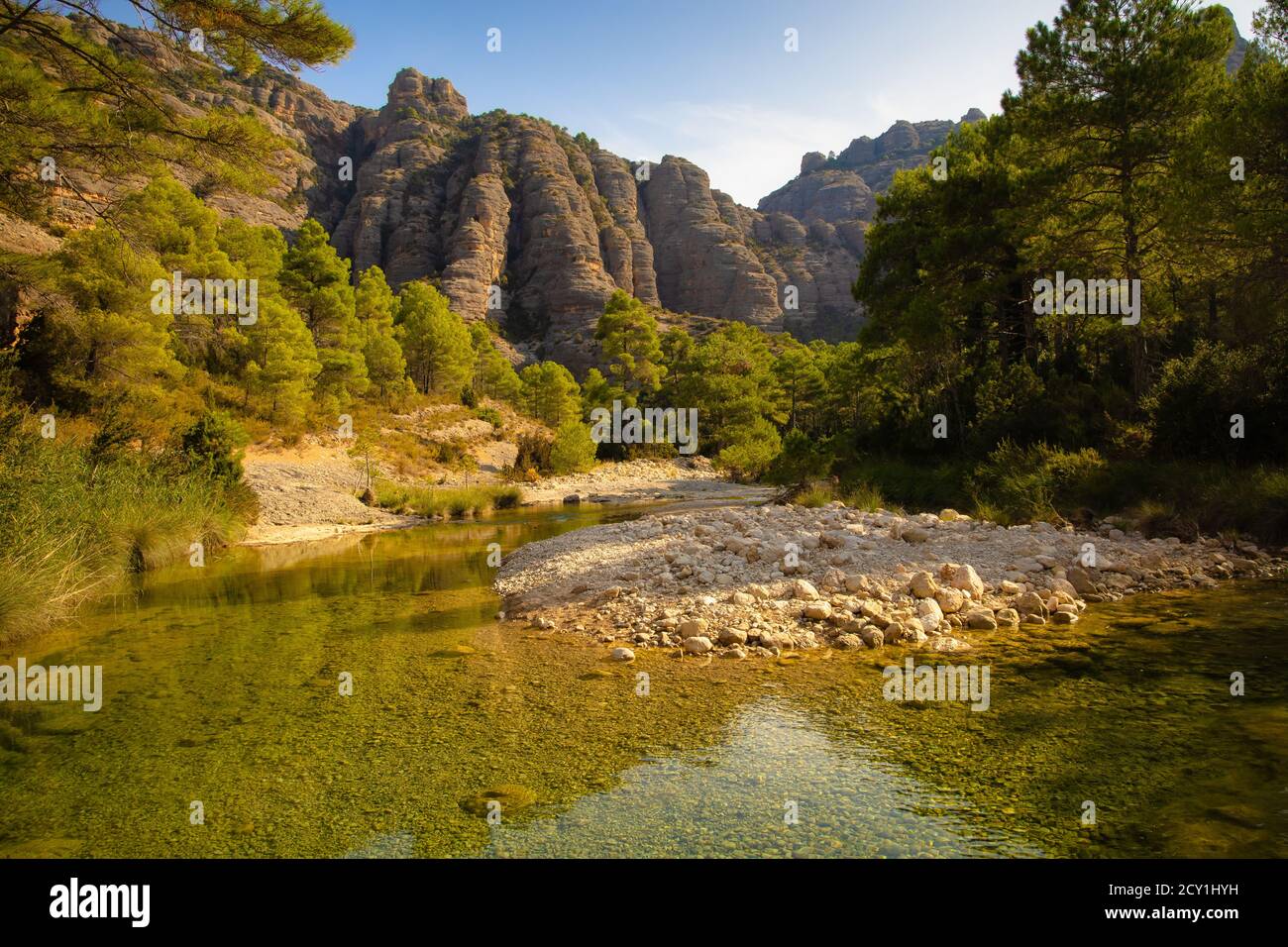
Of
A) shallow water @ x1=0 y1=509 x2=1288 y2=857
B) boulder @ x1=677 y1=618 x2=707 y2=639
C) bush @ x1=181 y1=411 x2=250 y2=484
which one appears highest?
bush @ x1=181 y1=411 x2=250 y2=484

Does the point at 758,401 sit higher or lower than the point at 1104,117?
lower

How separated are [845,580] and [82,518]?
11844mm

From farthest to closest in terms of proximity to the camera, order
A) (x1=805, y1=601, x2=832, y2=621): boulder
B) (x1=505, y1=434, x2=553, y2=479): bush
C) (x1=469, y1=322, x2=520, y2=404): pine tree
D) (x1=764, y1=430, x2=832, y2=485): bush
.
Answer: (x1=469, y1=322, x2=520, y2=404): pine tree, (x1=505, y1=434, x2=553, y2=479): bush, (x1=764, y1=430, x2=832, y2=485): bush, (x1=805, y1=601, x2=832, y2=621): boulder

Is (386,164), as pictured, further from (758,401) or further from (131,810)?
(131,810)

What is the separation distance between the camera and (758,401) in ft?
146

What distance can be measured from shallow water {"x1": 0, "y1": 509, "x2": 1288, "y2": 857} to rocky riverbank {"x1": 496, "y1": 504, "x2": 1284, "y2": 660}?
19.0 inches

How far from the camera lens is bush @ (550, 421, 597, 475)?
38.8 metres

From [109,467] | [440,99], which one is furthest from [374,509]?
[440,99]

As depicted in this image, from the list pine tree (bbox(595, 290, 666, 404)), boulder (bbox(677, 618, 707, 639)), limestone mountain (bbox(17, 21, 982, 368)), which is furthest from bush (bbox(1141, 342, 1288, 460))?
limestone mountain (bbox(17, 21, 982, 368))

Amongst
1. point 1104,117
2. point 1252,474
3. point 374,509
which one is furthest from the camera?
point 374,509

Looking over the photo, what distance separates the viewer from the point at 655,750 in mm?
4605

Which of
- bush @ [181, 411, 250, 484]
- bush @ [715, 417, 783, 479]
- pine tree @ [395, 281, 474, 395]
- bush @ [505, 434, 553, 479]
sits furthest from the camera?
pine tree @ [395, 281, 474, 395]

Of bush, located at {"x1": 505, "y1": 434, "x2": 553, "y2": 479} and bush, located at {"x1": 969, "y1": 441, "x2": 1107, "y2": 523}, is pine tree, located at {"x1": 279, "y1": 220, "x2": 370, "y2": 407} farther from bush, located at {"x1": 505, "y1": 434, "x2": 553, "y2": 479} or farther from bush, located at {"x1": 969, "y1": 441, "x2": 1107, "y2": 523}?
bush, located at {"x1": 969, "y1": 441, "x2": 1107, "y2": 523}
